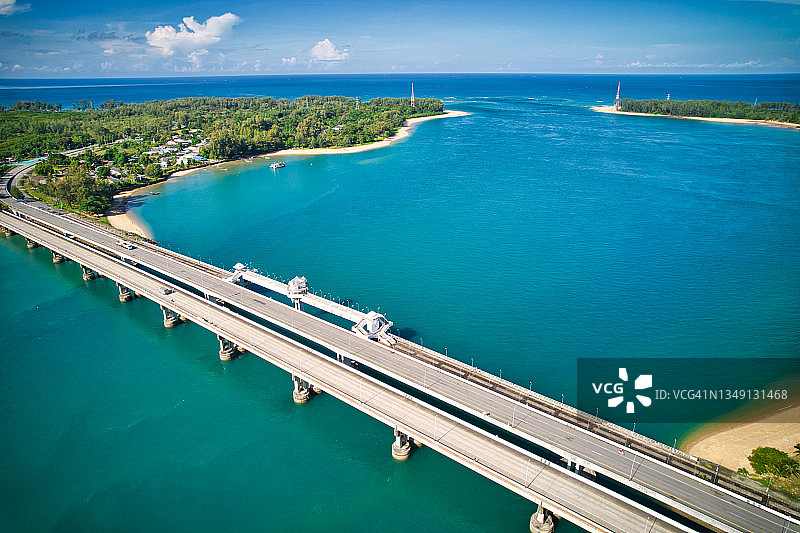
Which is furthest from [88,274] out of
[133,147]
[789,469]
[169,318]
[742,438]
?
[133,147]

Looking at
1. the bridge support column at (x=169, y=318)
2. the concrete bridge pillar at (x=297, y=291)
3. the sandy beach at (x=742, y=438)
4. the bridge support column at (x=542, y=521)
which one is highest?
the concrete bridge pillar at (x=297, y=291)

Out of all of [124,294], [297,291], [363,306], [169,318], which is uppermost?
[297,291]

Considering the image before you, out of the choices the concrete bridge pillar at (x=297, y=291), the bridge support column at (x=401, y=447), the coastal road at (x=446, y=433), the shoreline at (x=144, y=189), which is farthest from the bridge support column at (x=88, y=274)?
the bridge support column at (x=401, y=447)

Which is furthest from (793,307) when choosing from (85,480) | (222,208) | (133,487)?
(222,208)

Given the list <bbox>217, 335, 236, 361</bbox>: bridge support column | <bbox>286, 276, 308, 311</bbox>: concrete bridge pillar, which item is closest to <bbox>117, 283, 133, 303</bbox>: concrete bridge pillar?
<bbox>217, 335, 236, 361</bbox>: bridge support column

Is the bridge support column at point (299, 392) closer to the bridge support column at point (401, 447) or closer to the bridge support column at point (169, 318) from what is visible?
the bridge support column at point (401, 447)

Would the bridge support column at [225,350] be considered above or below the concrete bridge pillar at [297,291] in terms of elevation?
below

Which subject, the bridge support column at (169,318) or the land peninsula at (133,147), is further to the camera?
the land peninsula at (133,147)

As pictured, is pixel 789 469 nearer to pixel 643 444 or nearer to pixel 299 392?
pixel 643 444
